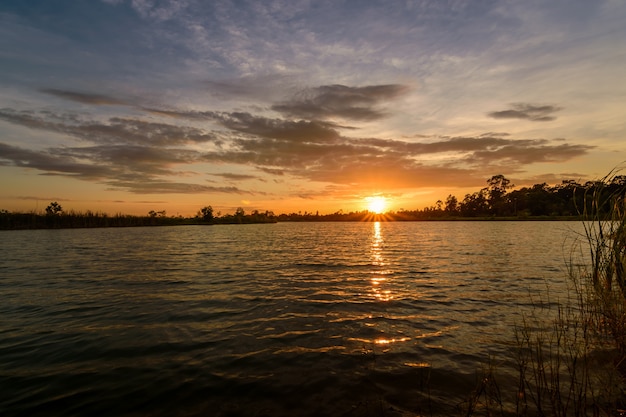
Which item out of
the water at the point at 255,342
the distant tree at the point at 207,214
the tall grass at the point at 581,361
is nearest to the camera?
the tall grass at the point at 581,361

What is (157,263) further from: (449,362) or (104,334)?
(449,362)

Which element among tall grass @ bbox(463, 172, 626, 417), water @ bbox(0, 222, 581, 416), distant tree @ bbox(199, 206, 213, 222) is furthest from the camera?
distant tree @ bbox(199, 206, 213, 222)

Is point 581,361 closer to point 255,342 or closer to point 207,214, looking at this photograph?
point 255,342

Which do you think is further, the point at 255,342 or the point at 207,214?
the point at 207,214

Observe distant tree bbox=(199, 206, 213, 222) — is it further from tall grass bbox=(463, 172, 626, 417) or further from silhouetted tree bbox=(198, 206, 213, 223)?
tall grass bbox=(463, 172, 626, 417)

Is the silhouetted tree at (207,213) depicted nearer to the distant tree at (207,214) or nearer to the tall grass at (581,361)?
the distant tree at (207,214)

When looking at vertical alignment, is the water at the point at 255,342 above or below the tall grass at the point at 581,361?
below

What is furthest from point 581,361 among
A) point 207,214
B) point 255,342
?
point 207,214

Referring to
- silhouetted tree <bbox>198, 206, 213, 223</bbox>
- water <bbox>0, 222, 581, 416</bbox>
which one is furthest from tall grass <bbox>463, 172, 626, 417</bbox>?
silhouetted tree <bbox>198, 206, 213, 223</bbox>

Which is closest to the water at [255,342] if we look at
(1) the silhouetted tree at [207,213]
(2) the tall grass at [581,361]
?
(2) the tall grass at [581,361]

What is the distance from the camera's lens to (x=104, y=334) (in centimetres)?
1148

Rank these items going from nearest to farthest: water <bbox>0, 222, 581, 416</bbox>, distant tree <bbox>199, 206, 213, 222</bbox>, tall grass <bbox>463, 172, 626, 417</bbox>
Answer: tall grass <bbox>463, 172, 626, 417</bbox>
water <bbox>0, 222, 581, 416</bbox>
distant tree <bbox>199, 206, 213, 222</bbox>

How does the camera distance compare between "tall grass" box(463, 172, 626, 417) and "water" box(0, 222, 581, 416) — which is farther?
"water" box(0, 222, 581, 416)

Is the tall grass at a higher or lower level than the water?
higher
